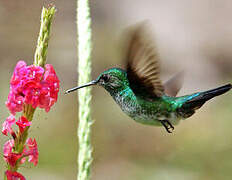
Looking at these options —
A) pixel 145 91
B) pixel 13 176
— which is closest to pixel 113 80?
pixel 145 91

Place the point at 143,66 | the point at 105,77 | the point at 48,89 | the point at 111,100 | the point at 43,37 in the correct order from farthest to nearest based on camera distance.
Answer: the point at 111,100
the point at 105,77
the point at 143,66
the point at 48,89
the point at 43,37

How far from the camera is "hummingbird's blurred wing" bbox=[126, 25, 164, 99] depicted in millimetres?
1810

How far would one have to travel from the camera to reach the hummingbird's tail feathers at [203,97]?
2.12 meters

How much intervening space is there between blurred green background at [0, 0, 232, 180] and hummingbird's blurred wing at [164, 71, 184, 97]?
2.32 m

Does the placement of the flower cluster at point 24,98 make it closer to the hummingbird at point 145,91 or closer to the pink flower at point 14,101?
the pink flower at point 14,101

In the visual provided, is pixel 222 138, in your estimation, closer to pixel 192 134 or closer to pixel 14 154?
pixel 192 134

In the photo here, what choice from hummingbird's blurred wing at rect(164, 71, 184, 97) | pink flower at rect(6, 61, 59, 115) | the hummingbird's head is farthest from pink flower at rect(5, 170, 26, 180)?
hummingbird's blurred wing at rect(164, 71, 184, 97)

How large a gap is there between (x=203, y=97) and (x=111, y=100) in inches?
161

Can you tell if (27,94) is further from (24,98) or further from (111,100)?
(111,100)

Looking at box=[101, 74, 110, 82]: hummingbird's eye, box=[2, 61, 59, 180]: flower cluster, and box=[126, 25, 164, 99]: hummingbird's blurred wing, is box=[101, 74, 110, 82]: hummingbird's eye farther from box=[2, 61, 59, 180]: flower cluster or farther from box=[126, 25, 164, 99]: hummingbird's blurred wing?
box=[2, 61, 59, 180]: flower cluster

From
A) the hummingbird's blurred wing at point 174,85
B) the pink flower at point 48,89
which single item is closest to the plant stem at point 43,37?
the pink flower at point 48,89

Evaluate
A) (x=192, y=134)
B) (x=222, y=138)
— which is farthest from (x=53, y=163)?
(x=222, y=138)

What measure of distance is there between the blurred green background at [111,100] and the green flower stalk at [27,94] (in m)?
2.83

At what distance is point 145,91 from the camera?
2.21 meters
